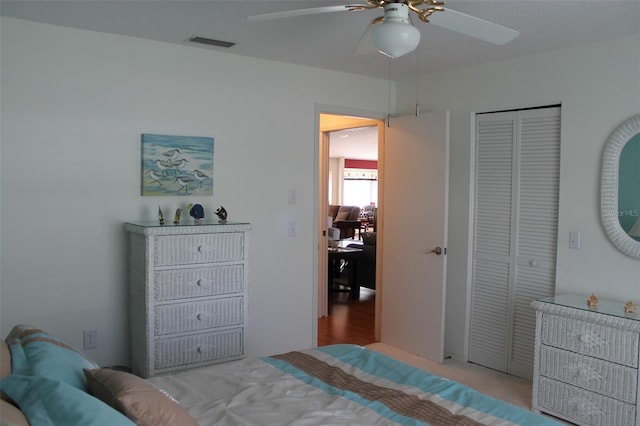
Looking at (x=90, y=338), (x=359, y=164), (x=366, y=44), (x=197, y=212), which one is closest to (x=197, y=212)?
(x=197, y=212)

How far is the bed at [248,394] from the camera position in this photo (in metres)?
1.35

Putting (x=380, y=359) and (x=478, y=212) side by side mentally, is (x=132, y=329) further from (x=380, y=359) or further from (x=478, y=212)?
(x=478, y=212)

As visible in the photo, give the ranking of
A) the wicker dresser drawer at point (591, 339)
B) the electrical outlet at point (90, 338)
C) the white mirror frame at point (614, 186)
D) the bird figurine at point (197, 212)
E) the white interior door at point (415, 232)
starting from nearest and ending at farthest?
the wicker dresser drawer at point (591, 339)
the white mirror frame at point (614, 186)
the electrical outlet at point (90, 338)
the bird figurine at point (197, 212)
the white interior door at point (415, 232)

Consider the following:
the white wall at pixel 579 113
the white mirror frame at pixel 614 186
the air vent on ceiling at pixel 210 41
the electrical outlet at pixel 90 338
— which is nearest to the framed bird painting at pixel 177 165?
the air vent on ceiling at pixel 210 41

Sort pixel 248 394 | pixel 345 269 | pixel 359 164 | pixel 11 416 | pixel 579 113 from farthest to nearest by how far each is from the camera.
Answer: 1. pixel 359 164
2. pixel 345 269
3. pixel 579 113
4. pixel 248 394
5. pixel 11 416

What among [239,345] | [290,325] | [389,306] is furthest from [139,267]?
[389,306]

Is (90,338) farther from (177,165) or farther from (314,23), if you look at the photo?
(314,23)

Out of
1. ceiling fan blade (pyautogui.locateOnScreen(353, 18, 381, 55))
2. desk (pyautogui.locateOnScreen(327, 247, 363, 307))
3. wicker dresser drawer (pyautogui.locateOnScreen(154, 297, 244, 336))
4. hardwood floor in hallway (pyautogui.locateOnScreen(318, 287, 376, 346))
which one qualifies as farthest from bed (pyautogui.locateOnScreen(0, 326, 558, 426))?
desk (pyautogui.locateOnScreen(327, 247, 363, 307))

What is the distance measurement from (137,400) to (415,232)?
3.16m

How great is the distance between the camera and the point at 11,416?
119 centimetres

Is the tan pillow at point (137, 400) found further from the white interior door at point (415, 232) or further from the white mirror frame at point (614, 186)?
the white interior door at point (415, 232)

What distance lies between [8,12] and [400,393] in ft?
9.29

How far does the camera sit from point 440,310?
4.12 m

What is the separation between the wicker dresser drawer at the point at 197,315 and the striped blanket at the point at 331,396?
3.17 ft
